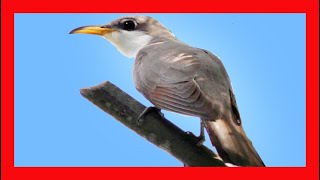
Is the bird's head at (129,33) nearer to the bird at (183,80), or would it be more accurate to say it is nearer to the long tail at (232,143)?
the bird at (183,80)

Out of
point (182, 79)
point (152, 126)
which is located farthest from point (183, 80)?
point (152, 126)

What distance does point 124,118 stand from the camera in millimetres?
3537

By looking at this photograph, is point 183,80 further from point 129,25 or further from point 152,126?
point 129,25

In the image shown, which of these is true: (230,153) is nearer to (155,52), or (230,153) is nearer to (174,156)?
(174,156)

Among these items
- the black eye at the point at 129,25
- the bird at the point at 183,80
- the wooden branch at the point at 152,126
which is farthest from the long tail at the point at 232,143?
the black eye at the point at 129,25

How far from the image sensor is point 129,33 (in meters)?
4.76

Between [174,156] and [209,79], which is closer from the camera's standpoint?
[174,156]

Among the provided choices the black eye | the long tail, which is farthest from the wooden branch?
the black eye

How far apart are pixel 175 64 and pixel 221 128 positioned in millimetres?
792

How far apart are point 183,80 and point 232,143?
641 mm

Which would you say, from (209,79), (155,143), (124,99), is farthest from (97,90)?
(209,79)

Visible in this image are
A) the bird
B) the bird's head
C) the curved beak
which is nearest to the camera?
the bird

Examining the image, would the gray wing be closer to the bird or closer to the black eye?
the bird

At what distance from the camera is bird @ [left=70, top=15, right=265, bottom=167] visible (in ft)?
10.3
